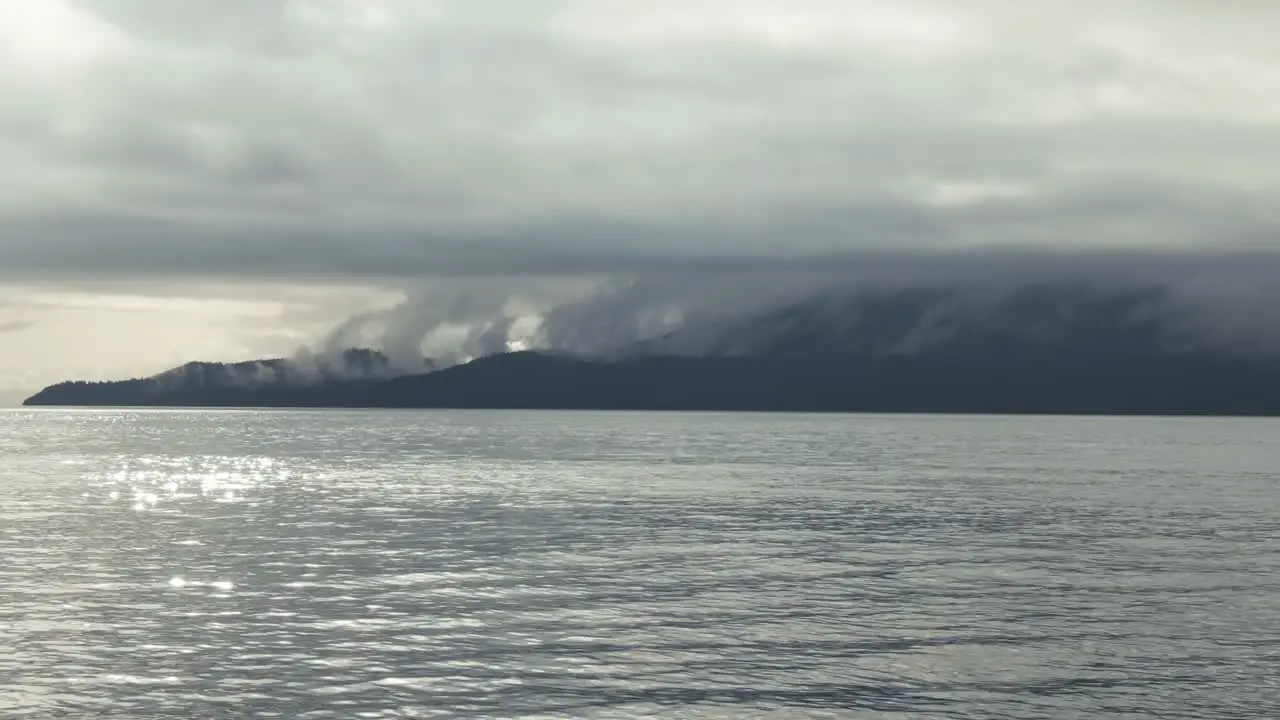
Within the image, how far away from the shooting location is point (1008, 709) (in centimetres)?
3080

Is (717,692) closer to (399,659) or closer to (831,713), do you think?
(831,713)

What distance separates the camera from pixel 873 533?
74.1 metres

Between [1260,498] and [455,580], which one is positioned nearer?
[455,580]

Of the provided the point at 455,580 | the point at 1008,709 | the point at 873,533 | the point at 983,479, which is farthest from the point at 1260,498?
the point at 1008,709

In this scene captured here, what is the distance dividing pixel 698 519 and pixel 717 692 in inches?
1999

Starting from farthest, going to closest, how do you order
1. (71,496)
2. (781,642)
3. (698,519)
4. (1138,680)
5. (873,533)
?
(71,496) → (698,519) → (873,533) → (781,642) → (1138,680)

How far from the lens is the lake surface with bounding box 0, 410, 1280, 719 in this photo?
105 feet

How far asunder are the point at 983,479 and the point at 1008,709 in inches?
4247

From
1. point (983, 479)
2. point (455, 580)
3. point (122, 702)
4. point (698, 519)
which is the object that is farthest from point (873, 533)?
point (983, 479)

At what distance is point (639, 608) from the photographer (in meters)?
45.3

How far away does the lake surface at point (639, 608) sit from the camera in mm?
32125

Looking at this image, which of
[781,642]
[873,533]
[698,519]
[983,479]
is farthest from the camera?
[983,479]

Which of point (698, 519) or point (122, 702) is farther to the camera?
point (698, 519)

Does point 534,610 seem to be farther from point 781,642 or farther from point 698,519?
point 698,519
